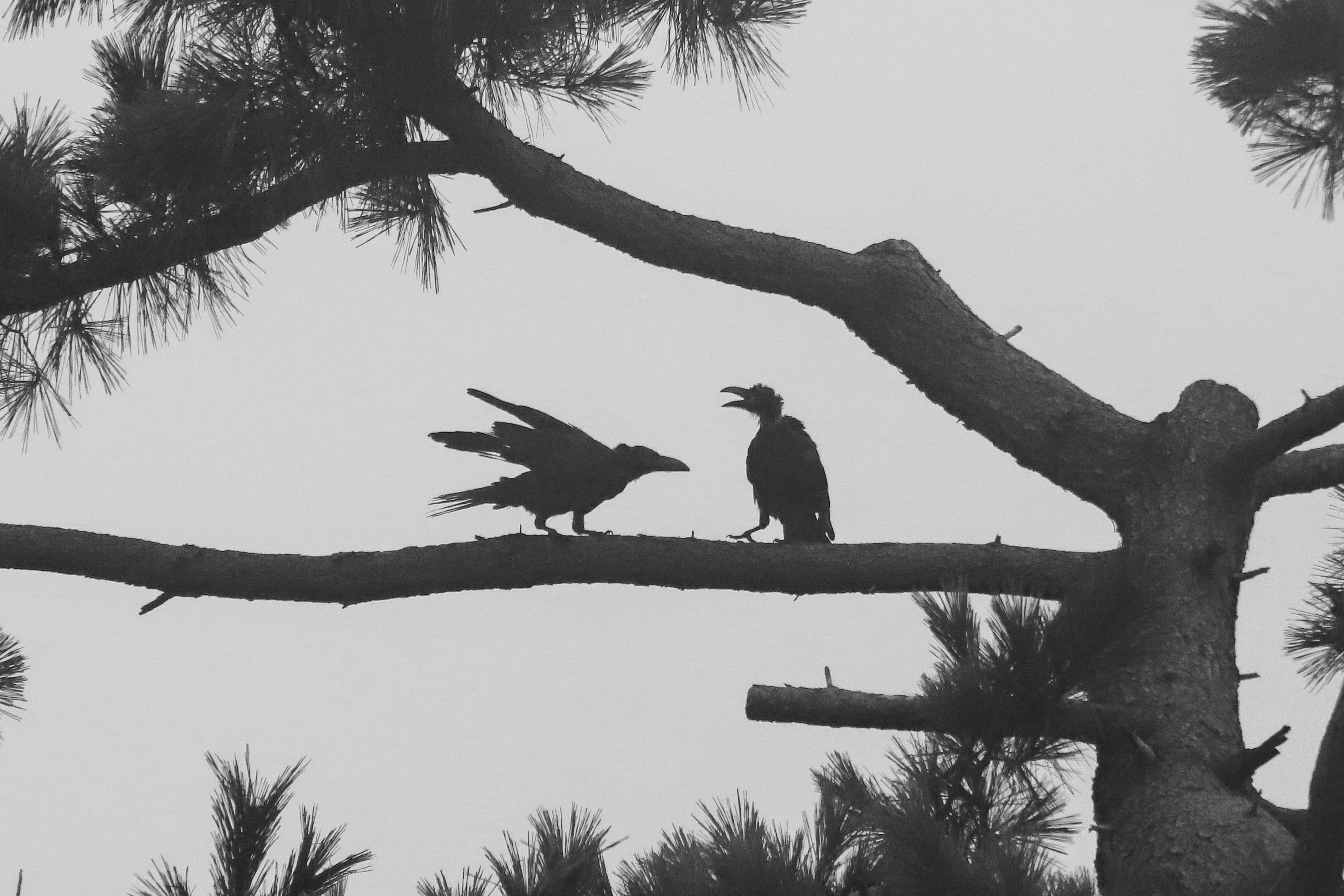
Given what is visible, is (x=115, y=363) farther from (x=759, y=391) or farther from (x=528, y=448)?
(x=759, y=391)

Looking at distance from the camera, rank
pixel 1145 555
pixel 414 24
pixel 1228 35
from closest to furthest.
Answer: pixel 1145 555
pixel 414 24
pixel 1228 35

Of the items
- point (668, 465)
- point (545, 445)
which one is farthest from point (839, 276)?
point (545, 445)

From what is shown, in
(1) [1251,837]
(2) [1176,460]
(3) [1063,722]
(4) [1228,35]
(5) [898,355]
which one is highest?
(4) [1228,35]

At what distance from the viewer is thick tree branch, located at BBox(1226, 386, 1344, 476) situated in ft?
9.50

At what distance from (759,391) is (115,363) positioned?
2.57m

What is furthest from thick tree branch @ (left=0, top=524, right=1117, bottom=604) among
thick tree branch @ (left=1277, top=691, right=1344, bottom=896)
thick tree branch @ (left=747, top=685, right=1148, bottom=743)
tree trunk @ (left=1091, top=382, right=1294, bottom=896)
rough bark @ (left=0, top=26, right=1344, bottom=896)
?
thick tree branch @ (left=1277, top=691, right=1344, bottom=896)

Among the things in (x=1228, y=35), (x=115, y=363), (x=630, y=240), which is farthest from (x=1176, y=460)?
(x=115, y=363)

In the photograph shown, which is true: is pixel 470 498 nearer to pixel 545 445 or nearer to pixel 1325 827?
pixel 545 445

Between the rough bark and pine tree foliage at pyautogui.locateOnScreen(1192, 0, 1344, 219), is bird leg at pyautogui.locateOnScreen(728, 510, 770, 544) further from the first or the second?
pine tree foliage at pyautogui.locateOnScreen(1192, 0, 1344, 219)

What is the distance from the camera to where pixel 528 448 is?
3.84 meters

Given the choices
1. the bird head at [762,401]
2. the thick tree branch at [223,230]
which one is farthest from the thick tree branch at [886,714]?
the bird head at [762,401]

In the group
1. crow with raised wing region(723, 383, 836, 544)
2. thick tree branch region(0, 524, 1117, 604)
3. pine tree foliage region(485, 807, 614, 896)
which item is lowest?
pine tree foliage region(485, 807, 614, 896)

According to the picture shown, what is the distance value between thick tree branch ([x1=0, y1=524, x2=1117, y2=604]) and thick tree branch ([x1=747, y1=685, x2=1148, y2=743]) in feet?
1.68

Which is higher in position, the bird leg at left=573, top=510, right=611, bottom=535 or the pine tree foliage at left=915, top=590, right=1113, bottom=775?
the bird leg at left=573, top=510, right=611, bottom=535
